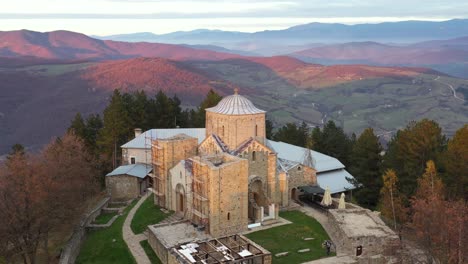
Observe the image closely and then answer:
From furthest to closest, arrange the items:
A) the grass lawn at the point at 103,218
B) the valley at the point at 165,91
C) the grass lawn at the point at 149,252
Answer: the valley at the point at 165,91
the grass lawn at the point at 103,218
the grass lawn at the point at 149,252

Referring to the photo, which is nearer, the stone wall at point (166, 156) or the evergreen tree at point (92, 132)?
the stone wall at point (166, 156)

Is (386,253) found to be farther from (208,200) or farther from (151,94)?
(151,94)

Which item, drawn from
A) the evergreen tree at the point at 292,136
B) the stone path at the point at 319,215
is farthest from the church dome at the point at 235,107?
the evergreen tree at the point at 292,136

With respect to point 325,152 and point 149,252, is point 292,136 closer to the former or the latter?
point 325,152

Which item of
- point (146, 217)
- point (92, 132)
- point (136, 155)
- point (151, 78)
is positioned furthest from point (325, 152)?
point (151, 78)

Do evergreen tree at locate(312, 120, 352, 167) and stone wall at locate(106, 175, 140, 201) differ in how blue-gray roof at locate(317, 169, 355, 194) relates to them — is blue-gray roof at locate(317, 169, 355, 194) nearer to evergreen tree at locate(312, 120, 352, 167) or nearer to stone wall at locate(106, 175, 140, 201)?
evergreen tree at locate(312, 120, 352, 167)

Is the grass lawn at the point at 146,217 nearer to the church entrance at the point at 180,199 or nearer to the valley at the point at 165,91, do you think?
the church entrance at the point at 180,199

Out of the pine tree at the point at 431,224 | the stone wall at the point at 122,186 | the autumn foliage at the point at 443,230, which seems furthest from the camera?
the stone wall at the point at 122,186

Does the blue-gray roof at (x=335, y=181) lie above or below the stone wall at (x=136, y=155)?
below
